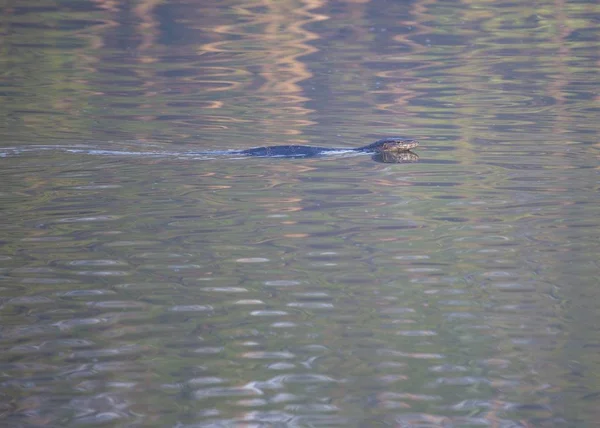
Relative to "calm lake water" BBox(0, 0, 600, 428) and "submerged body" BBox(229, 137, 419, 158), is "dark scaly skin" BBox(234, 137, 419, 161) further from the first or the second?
"calm lake water" BBox(0, 0, 600, 428)

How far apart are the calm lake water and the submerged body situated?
147mm

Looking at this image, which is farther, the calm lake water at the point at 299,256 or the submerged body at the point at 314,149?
the submerged body at the point at 314,149

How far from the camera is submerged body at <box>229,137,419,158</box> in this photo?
37.5ft

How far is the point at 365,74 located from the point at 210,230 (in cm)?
1059

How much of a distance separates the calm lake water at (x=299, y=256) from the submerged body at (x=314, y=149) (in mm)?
147

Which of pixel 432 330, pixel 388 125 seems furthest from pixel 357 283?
pixel 388 125

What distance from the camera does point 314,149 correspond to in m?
11.5

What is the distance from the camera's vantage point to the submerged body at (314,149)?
1143 centimetres

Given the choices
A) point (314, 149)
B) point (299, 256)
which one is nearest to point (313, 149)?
point (314, 149)

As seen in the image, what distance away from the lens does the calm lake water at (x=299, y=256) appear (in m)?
5.69

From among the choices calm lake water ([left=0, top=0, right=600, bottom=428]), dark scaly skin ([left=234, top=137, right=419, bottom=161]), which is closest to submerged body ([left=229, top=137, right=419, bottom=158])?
dark scaly skin ([left=234, top=137, right=419, bottom=161])

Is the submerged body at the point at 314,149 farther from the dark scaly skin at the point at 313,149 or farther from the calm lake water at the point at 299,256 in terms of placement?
the calm lake water at the point at 299,256

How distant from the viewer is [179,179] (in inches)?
410

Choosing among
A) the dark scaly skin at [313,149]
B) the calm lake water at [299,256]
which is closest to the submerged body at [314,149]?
the dark scaly skin at [313,149]
